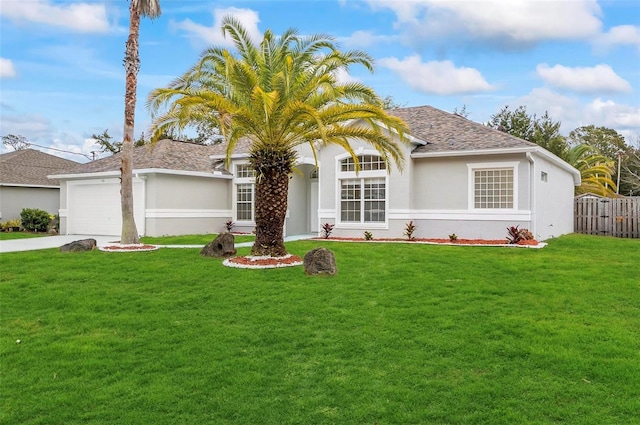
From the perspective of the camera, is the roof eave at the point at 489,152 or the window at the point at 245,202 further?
the window at the point at 245,202

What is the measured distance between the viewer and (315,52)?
12.8 metres

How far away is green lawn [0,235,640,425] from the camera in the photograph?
481cm

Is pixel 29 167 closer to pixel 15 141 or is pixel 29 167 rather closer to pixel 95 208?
pixel 95 208

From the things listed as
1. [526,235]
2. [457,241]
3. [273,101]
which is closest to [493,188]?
[526,235]

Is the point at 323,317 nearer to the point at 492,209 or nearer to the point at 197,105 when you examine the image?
the point at 197,105

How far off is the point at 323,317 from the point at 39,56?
1371cm

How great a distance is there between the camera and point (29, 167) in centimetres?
3070

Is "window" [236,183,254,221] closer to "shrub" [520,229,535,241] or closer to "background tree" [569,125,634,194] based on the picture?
"shrub" [520,229,535,241]

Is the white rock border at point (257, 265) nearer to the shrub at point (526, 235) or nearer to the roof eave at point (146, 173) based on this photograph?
the shrub at point (526, 235)

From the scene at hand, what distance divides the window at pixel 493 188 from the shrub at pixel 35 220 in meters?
20.7

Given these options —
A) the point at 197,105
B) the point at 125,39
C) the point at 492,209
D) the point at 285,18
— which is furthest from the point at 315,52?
the point at 492,209

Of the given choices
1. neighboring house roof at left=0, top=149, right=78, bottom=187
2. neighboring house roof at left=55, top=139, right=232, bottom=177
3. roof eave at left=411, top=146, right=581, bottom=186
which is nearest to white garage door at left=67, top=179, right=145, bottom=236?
neighboring house roof at left=55, top=139, right=232, bottom=177

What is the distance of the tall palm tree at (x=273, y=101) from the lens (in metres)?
11.7

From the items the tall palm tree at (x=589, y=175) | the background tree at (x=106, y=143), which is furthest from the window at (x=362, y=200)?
the background tree at (x=106, y=143)
